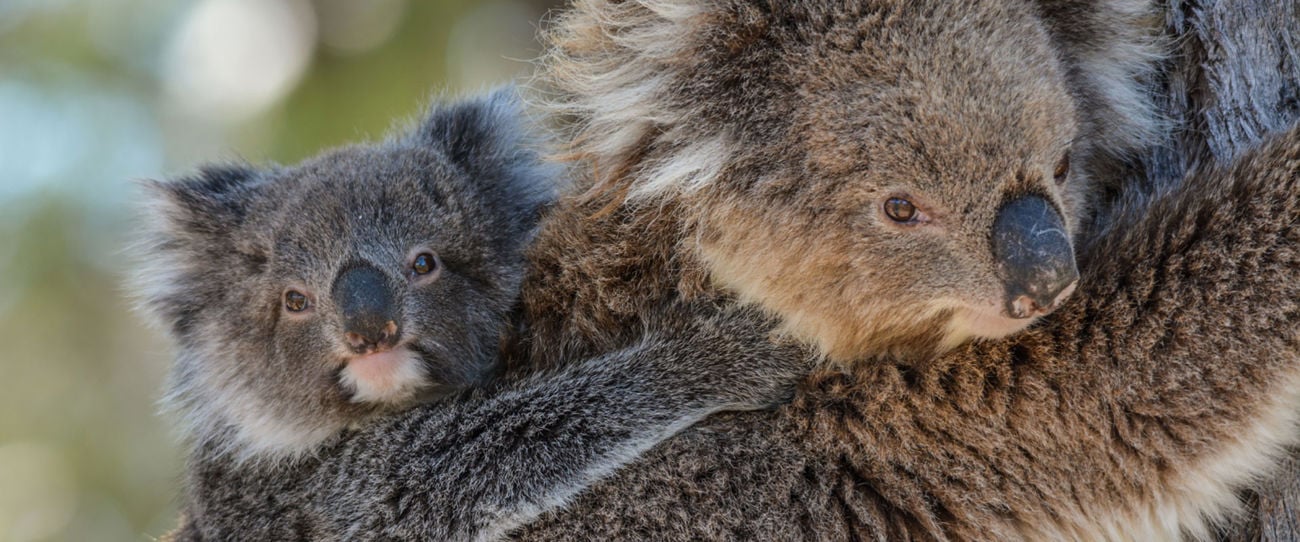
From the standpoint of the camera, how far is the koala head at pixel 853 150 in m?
3.24

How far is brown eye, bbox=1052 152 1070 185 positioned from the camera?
341cm

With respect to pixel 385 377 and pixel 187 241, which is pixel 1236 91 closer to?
pixel 385 377

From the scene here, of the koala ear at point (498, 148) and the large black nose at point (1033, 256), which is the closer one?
the large black nose at point (1033, 256)

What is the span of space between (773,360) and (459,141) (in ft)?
5.96

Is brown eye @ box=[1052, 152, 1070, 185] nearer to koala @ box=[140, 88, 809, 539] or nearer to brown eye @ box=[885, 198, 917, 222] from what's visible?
brown eye @ box=[885, 198, 917, 222]

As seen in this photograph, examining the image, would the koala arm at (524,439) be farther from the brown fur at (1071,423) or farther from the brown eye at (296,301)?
the brown eye at (296,301)

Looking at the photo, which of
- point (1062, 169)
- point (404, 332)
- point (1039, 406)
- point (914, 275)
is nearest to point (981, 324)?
point (914, 275)

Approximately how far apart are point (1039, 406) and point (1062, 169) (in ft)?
2.26

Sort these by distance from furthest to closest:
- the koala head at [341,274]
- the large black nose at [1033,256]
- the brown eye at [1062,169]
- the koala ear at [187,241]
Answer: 1. the koala ear at [187,241]
2. the koala head at [341,274]
3. the brown eye at [1062,169]
4. the large black nose at [1033,256]

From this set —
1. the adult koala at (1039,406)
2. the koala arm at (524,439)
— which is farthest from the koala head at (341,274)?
the adult koala at (1039,406)

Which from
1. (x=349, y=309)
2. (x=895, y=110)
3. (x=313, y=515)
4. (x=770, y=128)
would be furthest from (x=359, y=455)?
(x=895, y=110)

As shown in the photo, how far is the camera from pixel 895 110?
3.30 m

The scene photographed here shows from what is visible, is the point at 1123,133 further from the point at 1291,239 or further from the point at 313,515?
the point at 313,515

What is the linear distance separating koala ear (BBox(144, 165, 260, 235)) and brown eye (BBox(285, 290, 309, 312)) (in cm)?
51
